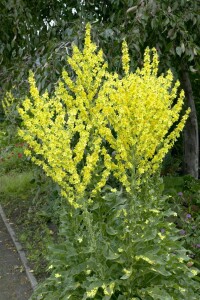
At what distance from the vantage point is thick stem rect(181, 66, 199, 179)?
6.84 meters

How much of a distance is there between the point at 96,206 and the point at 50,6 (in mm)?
3938

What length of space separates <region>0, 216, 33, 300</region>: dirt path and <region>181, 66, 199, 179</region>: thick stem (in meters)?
2.67

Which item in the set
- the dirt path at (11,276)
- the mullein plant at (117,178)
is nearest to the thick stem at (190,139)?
the dirt path at (11,276)

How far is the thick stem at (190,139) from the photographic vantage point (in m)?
6.84

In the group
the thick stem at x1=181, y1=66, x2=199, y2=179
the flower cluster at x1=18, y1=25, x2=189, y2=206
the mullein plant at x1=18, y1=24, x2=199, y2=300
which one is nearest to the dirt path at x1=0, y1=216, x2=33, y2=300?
the mullein plant at x1=18, y1=24, x2=199, y2=300

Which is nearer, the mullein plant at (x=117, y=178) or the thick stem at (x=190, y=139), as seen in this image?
the mullein plant at (x=117, y=178)

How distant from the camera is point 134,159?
3191 millimetres

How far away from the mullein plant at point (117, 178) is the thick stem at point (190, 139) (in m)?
3.42

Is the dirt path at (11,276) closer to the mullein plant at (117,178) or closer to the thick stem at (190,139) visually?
the mullein plant at (117,178)

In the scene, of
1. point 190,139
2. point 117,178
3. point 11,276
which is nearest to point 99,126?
point 117,178

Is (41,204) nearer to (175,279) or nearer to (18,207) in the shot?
(18,207)

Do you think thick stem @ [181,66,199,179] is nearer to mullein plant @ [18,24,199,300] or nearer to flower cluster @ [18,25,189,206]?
mullein plant @ [18,24,199,300]

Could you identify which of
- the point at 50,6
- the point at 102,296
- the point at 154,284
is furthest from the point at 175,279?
the point at 50,6

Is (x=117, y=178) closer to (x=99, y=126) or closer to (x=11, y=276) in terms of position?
(x=99, y=126)
